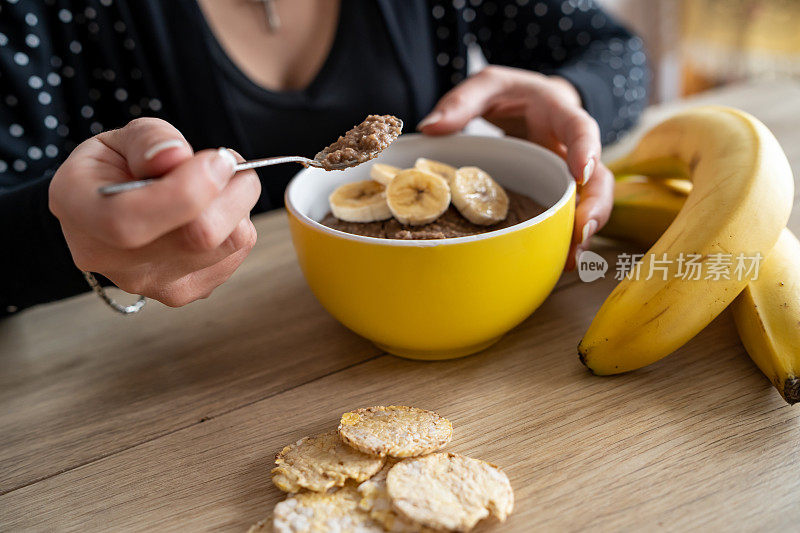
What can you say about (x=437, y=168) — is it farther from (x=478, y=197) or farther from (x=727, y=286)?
(x=727, y=286)

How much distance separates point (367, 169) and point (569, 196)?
1.04 feet

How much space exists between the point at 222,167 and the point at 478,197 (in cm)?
36

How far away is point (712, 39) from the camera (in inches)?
113

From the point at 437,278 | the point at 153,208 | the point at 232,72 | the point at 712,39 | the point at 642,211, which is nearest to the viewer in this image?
the point at 153,208

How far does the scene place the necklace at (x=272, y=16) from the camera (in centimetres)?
124

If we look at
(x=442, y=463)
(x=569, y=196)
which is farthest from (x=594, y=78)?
(x=442, y=463)

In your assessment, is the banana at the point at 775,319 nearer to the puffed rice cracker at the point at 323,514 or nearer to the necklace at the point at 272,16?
the puffed rice cracker at the point at 323,514

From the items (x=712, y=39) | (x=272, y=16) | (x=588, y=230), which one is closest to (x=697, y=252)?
(x=588, y=230)

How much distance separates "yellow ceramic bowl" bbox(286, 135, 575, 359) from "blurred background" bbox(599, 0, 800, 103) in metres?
2.30

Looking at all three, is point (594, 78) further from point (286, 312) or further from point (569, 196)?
point (286, 312)

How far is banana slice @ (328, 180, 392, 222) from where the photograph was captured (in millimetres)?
804

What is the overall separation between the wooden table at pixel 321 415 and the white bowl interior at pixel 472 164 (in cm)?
15

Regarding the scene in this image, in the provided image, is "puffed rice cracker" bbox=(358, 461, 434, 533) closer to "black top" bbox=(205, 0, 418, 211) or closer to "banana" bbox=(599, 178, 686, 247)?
"banana" bbox=(599, 178, 686, 247)

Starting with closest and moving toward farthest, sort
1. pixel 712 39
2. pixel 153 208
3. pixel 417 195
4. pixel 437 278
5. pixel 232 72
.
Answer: pixel 153 208 → pixel 437 278 → pixel 417 195 → pixel 232 72 → pixel 712 39
